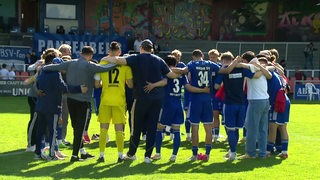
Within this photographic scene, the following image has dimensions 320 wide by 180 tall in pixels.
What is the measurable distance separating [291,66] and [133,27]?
10.6 meters

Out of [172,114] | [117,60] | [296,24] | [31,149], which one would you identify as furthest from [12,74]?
[296,24]

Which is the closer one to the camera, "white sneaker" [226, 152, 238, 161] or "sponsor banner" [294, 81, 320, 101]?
"white sneaker" [226, 152, 238, 161]

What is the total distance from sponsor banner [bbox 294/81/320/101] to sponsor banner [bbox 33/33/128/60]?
9891mm

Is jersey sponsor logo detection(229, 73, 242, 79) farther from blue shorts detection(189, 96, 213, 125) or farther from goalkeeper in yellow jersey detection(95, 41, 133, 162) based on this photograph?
goalkeeper in yellow jersey detection(95, 41, 133, 162)

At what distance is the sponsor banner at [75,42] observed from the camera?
1293 inches

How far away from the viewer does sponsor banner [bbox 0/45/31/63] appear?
32219mm

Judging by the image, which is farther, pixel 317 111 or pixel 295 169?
pixel 317 111

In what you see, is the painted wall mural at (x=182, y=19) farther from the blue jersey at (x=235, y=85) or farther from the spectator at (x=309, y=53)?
the blue jersey at (x=235, y=85)

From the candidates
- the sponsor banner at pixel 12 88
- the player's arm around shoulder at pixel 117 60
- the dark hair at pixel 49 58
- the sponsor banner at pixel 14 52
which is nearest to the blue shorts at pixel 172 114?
the player's arm around shoulder at pixel 117 60

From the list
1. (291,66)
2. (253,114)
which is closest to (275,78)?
(253,114)

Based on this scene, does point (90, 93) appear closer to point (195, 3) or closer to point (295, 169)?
point (295, 169)

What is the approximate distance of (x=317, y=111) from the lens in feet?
78.0

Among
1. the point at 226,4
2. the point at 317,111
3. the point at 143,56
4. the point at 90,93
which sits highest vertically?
the point at 226,4

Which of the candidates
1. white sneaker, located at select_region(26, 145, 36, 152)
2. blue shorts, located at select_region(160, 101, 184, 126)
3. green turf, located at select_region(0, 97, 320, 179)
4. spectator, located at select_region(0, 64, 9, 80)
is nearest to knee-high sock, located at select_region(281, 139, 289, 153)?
green turf, located at select_region(0, 97, 320, 179)
